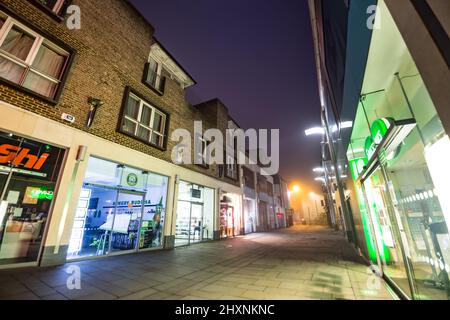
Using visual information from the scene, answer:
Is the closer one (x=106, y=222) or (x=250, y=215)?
(x=106, y=222)

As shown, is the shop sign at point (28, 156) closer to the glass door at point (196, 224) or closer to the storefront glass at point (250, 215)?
the glass door at point (196, 224)

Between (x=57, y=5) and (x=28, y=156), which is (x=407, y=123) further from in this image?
(x=57, y=5)

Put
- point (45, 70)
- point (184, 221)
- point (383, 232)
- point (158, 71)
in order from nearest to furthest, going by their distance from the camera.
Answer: point (383, 232), point (45, 70), point (158, 71), point (184, 221)

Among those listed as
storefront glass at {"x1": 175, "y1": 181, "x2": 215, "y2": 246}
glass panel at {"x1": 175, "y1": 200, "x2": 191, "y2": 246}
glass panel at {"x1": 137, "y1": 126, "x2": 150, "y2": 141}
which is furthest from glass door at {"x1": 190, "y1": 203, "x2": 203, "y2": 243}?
glass panel at {"x1": 137, "y1": 126, "x2": 150, "y2": 141}

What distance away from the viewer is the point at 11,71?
5.08 m

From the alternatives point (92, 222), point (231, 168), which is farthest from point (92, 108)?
point (231, 168)

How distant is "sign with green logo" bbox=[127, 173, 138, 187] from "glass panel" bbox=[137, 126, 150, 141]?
1776mm

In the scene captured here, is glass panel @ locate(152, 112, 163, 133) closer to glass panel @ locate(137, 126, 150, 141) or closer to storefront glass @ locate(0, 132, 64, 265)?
glass panel @ locate(137, 126, 150, 141)

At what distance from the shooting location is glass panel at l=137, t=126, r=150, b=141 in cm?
850

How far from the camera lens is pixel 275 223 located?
26609 millimetres

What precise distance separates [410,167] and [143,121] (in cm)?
929

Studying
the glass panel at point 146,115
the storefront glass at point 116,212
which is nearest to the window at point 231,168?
the storefront glass at point 116,212

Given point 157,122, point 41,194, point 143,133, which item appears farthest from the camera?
point 157,122
